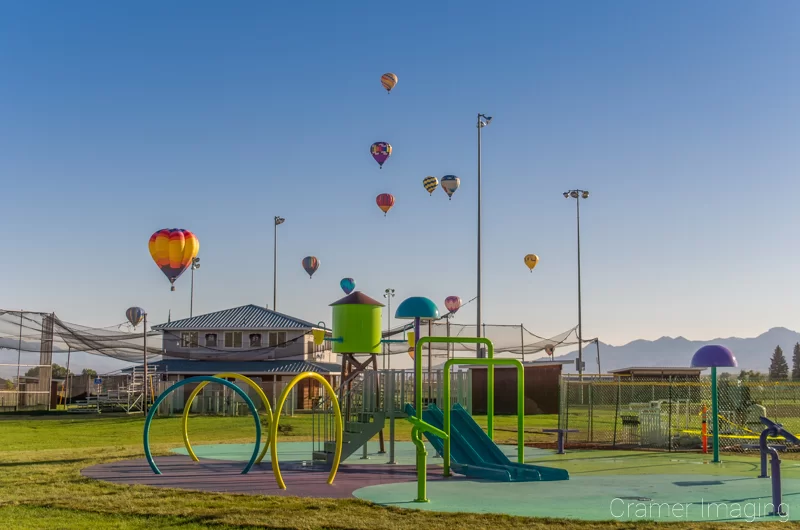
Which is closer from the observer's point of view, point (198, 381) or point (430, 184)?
point (198, 381)

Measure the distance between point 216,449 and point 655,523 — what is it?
49.8ft

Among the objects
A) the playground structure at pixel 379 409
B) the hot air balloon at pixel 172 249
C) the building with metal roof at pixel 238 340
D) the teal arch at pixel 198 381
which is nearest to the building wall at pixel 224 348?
the building with metal roof at pixel 238 340

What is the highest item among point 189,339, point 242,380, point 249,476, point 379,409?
point 189,339

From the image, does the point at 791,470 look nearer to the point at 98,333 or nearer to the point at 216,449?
the point at 216,449

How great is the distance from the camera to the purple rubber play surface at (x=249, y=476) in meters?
15.1

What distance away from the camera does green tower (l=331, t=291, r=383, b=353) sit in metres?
20.5

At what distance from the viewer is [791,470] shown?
18625mm

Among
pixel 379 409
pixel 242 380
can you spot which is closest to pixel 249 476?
pixel 242 380

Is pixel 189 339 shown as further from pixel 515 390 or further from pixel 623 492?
pixel 623 492

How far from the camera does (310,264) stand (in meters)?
62.7

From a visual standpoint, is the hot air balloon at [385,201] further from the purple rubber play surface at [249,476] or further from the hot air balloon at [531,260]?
the purple rubber play surface at [249,476]

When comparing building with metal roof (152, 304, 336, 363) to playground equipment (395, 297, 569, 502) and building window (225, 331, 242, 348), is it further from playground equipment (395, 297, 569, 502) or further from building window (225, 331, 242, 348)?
playground equipment (395, 297, 569, 502)

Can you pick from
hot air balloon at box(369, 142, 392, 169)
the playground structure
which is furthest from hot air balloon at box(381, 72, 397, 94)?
the playground structure

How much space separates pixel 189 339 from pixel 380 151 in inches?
721
